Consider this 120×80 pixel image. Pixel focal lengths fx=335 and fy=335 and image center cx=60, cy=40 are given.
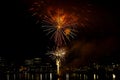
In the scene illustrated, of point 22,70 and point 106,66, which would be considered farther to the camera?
point 22,70

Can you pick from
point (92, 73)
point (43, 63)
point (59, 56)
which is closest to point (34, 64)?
point (43, 63)

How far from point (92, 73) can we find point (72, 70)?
19.5ft

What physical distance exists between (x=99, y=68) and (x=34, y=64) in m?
17.0

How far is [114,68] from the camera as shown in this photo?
79.7 metres

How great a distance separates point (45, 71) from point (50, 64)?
717 cm

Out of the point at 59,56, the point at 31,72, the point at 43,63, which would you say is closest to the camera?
the point at 59,56

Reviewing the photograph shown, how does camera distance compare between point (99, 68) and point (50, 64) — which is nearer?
point (99, 68)

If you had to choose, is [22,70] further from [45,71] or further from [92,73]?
[92,73]

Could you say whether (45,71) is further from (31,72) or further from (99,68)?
(99,68)

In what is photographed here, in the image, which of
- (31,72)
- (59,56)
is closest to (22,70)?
(31,72)

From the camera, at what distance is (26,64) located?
287 ft

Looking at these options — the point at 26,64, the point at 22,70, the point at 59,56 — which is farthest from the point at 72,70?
the point at 59,56

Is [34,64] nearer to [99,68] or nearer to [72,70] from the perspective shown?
[72,70]

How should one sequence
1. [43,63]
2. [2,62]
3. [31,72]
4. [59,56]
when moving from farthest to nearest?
[31,72]
[43,63]
[2,62]
[59,56]
